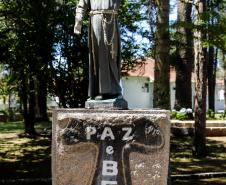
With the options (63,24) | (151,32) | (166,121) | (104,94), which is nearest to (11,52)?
(63,24)

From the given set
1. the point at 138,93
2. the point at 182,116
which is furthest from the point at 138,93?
the point at 182,116

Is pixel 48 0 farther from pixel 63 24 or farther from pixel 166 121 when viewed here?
pixel 166 121

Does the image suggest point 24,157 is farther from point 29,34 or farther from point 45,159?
point 29,34

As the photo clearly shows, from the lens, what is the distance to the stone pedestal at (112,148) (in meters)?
5.69

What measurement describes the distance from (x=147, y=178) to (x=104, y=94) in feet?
4.26

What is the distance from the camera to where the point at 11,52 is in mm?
14977

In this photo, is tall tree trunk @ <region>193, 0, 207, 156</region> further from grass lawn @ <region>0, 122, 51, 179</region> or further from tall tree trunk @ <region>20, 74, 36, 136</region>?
tall tree trunk @ <region>20, 74, 36, 136</region>

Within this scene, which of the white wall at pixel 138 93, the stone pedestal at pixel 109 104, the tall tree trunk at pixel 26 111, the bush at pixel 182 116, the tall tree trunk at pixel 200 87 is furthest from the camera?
the white wall at pixel 138 93

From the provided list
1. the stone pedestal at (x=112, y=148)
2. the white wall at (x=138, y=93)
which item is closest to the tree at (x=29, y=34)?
the stone pedestal at (x=112, y=148)

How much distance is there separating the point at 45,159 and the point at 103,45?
7.28m

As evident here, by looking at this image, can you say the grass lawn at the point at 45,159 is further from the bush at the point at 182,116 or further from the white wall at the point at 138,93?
the white wall at the point at 138,93

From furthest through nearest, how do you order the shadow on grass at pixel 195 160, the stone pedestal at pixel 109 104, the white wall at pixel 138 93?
the white wall at pixel 138 93
the shadow on grass at pixel 195 160
the stone pedestal at pixel 109 104

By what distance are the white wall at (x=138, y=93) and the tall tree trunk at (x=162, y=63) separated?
36.9 m

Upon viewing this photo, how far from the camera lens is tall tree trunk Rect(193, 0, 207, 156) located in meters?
12.7
